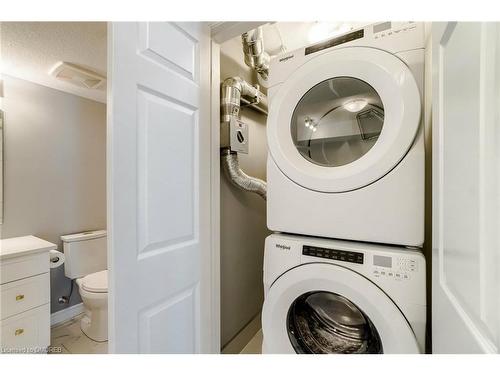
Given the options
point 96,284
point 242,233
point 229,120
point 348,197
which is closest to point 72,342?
point 96,284

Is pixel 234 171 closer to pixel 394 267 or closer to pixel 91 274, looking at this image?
pixel 394 267

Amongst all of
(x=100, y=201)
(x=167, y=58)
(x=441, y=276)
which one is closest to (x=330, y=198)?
(x=441, y=276)

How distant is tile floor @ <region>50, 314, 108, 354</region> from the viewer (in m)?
1.64

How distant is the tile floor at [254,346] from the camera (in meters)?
1.48

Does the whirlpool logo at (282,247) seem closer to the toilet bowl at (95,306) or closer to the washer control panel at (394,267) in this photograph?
the washer control panel at (394,267)

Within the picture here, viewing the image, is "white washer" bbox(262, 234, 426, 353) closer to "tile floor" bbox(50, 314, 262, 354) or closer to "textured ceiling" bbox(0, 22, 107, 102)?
"tile floor" bbox(50, 314, 262, 354)

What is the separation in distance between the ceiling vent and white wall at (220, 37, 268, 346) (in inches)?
47.3

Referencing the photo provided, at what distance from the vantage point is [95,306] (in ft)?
5.63

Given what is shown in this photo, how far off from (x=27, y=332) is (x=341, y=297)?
82.0 inches

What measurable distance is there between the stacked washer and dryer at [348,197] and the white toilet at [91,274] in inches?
59.5

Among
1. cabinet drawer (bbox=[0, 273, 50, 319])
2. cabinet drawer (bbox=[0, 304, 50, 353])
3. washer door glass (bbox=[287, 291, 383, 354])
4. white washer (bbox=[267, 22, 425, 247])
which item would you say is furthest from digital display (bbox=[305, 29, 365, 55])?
cabinet drawer (bbox=[0, 304, 50, 353])

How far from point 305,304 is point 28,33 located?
2.17 metres

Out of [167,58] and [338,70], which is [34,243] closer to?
[167,58]

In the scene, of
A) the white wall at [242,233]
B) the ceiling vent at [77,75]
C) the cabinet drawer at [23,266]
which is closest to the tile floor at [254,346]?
the white wall at [242,233]
